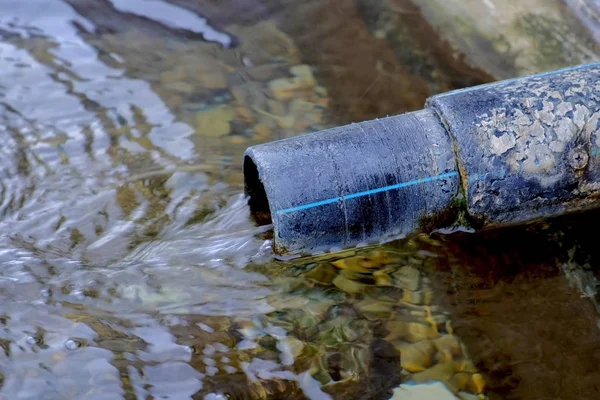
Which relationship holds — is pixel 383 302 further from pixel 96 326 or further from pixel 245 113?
pixel 245 113

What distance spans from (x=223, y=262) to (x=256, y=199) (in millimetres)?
395

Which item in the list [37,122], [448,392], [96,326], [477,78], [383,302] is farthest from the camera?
[477,78]

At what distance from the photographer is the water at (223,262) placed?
2.43 meters

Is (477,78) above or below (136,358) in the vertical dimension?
above

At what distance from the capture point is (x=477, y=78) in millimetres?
4000

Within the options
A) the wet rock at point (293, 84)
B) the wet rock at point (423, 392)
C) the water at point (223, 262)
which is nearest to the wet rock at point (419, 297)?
the water at point (223, 262)

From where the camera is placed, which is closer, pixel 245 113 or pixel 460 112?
pixel 460 112

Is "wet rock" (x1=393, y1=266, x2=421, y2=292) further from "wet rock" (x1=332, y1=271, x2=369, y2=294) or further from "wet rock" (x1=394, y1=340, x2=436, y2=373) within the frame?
"wet rock" (x1=394, y1=340, x2=436, y2=373)

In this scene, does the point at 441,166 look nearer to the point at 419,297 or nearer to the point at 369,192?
the point at 369,192

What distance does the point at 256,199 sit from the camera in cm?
318

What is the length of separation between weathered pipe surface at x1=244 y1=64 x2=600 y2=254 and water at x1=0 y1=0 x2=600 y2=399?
278 mm

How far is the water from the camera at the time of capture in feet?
7.97

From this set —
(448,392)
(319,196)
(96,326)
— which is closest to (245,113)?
(319,196)

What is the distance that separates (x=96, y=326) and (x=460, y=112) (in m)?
1.62
